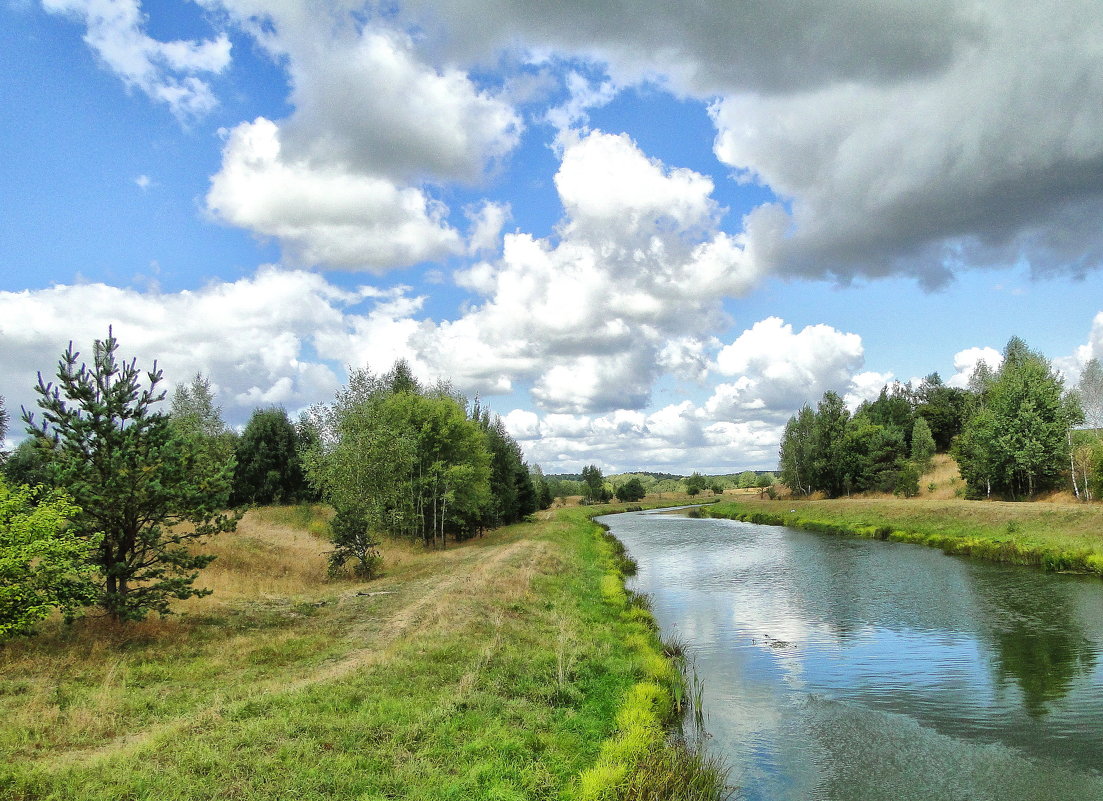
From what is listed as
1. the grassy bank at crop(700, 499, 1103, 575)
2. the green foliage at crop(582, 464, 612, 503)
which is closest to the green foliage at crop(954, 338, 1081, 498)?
the grassy bank at crop(700, 499, 1103, 575)

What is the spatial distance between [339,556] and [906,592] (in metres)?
29.2

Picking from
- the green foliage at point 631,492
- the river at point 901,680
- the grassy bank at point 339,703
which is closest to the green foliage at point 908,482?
the river at point 901,680

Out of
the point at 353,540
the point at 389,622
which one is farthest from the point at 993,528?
the point at 353,540

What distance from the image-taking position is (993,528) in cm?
4369

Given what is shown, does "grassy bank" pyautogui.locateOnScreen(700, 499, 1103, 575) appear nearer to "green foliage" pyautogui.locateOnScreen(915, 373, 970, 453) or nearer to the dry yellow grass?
the dry yellow grass

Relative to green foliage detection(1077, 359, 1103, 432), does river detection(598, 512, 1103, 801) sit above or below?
below

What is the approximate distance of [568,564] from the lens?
38.9 meters

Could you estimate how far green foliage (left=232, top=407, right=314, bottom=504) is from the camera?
68.1 m

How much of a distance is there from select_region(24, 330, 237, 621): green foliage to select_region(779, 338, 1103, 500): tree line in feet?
203

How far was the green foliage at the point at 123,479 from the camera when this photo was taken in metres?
17.5

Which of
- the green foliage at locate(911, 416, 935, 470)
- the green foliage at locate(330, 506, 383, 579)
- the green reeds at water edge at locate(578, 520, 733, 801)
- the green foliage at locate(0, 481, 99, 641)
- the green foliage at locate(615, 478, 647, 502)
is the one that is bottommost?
the green foliage at locate(615, 478, 647, 502)

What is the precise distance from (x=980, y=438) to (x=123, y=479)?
69377mm

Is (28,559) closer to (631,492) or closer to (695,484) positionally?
(631,492)

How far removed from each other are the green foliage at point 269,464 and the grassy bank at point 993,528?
191 ft
